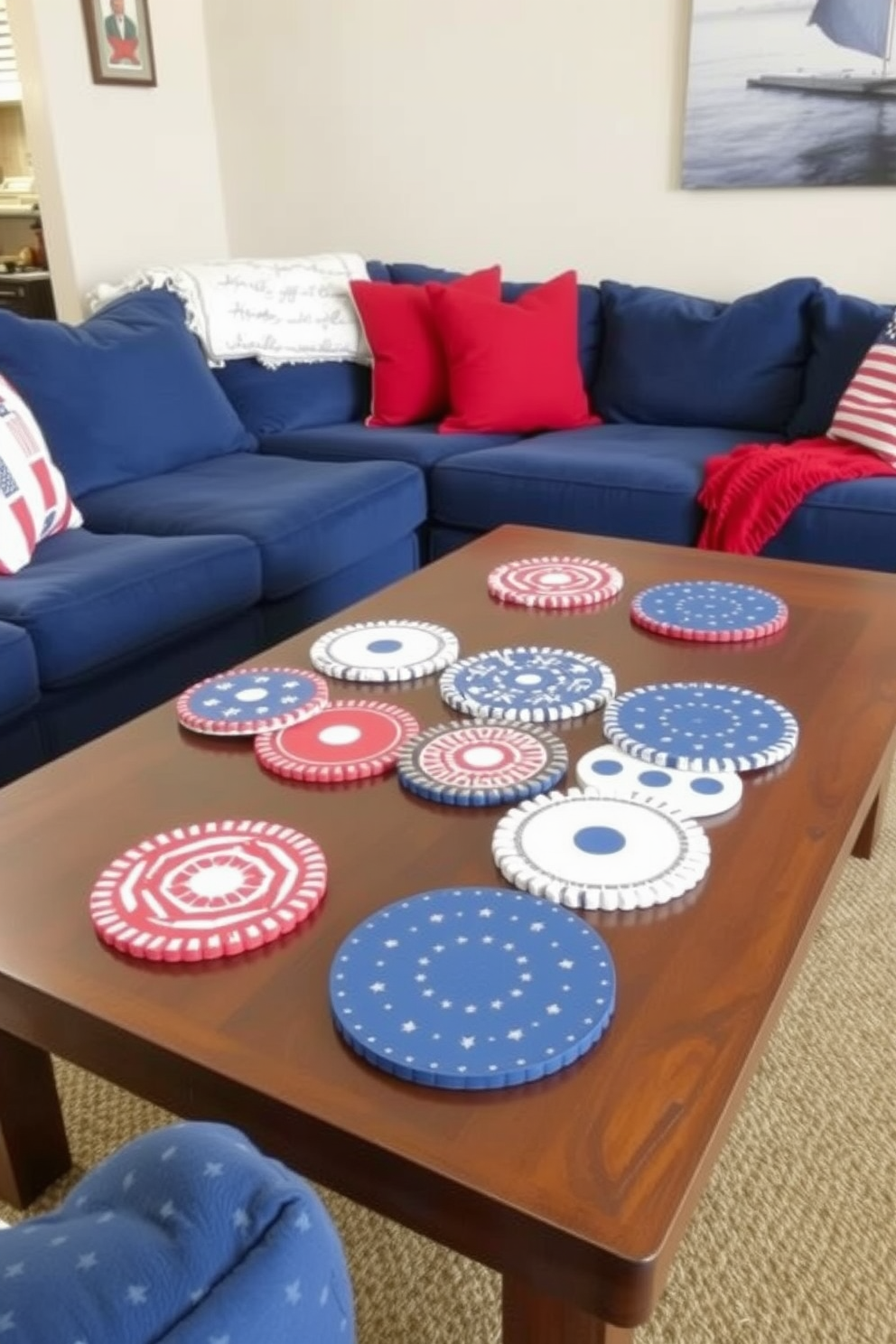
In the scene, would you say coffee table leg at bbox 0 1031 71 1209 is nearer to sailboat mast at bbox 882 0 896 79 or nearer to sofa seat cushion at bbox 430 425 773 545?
sofa seat cushion at bbox 430 425 773 545

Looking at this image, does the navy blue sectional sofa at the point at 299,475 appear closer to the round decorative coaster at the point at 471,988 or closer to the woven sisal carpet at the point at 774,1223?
the woven sisal carpet at the point at 774,1223

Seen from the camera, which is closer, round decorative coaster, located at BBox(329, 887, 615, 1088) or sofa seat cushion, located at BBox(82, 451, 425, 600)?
round decorative coaster, located at BBox(329, 887, 615, 1088)

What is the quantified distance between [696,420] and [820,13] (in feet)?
3.48

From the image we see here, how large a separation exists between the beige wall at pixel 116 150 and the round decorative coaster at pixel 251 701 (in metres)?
2.38

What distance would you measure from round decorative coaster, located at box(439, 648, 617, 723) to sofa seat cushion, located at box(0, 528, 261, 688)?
2.46ft

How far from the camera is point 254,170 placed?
3756 mm

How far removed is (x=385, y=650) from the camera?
1513 millimetres

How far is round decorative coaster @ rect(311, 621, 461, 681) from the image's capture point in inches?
57.3

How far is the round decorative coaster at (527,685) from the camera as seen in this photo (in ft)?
4.42

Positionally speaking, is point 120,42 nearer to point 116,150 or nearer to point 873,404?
point 116,150

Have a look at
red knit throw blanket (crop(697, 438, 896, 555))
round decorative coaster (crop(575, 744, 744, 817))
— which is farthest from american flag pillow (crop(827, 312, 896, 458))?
round decorative coaster (crop(575, 744, 744, 817))

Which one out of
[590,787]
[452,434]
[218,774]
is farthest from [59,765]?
[452,434]

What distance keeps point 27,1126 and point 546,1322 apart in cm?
66

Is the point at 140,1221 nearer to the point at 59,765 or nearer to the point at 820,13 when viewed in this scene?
the point at 59,765
